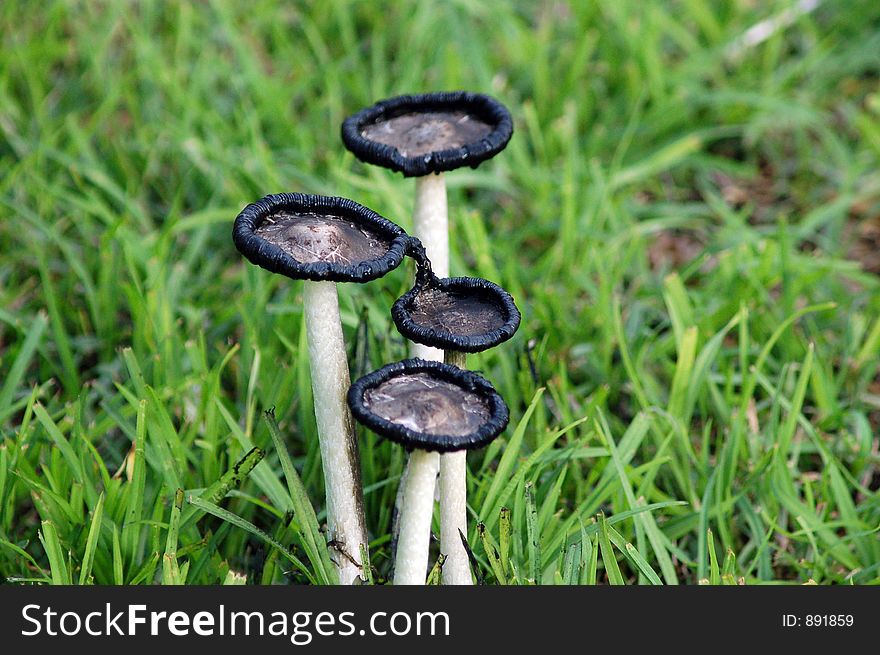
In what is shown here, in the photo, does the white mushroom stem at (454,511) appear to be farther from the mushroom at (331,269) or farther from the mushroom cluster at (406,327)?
the mushroom at (331,269)

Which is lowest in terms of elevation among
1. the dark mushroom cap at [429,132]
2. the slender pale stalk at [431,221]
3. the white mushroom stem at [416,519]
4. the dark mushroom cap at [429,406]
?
the white mushroom stem at [416,519]

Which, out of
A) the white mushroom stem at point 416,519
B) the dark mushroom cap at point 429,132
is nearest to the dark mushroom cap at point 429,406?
the white mushroom stem at point 416,519

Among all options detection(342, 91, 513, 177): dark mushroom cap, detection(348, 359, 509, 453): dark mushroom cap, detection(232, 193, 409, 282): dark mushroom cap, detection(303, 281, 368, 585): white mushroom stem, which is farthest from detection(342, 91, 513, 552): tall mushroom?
detection(348, 359, 509, 453): dark mushroom cap

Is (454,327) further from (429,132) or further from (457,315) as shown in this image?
(429,132)

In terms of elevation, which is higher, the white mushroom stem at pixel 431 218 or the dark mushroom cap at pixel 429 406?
the white mushroom stem at pixel 431 218

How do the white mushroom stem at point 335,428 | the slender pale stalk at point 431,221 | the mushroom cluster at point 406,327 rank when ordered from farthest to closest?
the slender pale stalk at point 431,221, the white mushroom stem at point 335,428, the mushroom cluster at point 406,327

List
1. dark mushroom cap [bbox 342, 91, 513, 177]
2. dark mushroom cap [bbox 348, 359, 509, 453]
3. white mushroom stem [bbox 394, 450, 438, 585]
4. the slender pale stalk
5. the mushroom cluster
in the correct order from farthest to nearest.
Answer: the slender pale stalk, dark mushroom cap [bbox 342, 91, 513, 177], white mushroom stem [bbox 394, 450, 438, 585], the mushroom cluster, dark mushroom cap [bbox 348, 359, 509, 453]

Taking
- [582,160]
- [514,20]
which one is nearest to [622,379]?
[582,160]

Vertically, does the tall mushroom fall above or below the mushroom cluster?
above

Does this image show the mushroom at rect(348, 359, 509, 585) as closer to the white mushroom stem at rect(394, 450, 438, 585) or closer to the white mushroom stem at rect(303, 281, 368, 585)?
the white mushroom stem at rect(394, 450, 438, 585)
